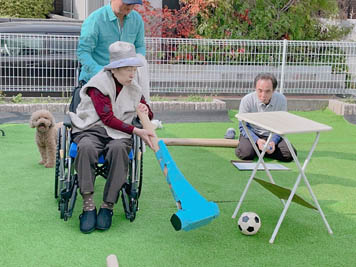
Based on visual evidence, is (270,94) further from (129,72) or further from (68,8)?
(68,8)

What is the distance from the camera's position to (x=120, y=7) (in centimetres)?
410

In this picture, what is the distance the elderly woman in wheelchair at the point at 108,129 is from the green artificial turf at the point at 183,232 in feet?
0.67

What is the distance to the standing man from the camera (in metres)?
4.14

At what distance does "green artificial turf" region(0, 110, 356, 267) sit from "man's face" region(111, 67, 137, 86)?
37.9 inches

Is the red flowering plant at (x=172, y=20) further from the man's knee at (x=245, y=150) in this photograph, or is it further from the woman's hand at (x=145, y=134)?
the woman's hand at (x=145, y=134)

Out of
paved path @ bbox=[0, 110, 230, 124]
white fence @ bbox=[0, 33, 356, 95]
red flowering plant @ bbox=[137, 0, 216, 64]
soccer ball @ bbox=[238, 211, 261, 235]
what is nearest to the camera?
soccer ball @ bbox=[238, 211, 261, 235]

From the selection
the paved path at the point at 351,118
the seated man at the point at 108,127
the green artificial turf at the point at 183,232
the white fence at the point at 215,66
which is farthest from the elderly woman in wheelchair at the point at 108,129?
the paved path at the point at 351,118

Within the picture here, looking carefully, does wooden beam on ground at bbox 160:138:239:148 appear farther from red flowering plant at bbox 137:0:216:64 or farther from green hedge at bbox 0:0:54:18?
green hedge at bbox 0:0:54:18

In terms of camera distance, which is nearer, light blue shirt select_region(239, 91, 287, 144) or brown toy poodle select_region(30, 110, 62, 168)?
brown toy poodle select_region(30, 110, 62, 168)

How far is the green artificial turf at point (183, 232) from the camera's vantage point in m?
2.98

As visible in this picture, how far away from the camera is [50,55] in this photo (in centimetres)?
767

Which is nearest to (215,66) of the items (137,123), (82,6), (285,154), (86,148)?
(285,154)

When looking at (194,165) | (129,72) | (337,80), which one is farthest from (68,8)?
(129,72)

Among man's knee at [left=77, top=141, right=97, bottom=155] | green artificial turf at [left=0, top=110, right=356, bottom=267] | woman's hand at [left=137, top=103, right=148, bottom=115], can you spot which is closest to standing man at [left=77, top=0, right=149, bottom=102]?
woman's hand at [left=137, top=103, right=148, bottom=115]
